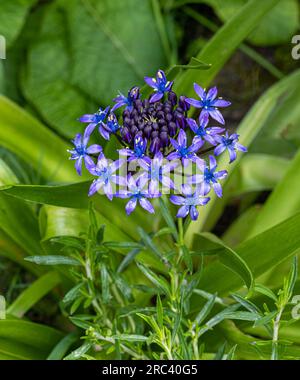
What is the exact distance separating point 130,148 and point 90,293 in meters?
0.31

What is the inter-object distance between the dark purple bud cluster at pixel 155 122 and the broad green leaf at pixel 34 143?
1.48ft

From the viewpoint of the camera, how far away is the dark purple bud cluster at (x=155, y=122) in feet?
3.34

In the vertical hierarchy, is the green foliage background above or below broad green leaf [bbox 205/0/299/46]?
below

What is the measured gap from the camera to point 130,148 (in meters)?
1.07

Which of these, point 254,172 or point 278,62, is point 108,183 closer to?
point 254,172

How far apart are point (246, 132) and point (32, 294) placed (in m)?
0.62

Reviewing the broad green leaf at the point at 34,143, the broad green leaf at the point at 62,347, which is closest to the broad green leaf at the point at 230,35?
the broad green leaf at the point at 34,143

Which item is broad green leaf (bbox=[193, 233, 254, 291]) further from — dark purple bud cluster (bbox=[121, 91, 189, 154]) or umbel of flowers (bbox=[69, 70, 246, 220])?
dark purple bud cluster (bbox=[121, 91, 189, 154])

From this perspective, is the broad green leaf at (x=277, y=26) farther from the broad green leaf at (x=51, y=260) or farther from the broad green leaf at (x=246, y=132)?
the broad green leaf at (x=51, y=260)

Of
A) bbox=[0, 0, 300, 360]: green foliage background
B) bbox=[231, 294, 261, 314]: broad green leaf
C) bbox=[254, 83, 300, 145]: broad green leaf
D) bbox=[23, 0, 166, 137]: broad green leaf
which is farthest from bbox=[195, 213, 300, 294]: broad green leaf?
bbox=[23, 0, 166, 137]: broad green leaf

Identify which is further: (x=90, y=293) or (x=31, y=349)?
(x=31, y=349)

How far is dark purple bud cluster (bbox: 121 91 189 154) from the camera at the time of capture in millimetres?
1018

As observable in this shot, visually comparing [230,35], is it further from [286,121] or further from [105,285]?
[105,285]
